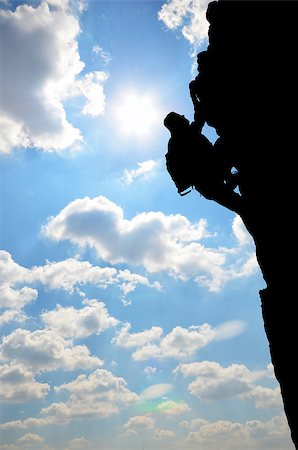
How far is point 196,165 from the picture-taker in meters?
5.78

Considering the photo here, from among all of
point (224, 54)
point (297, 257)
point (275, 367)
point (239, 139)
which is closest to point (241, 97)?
point (239, 139)

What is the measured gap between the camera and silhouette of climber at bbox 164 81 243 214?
5.55m

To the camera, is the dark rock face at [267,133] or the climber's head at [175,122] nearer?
the dark rock face at [267,133]

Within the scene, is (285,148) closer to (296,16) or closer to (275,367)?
(296,16)

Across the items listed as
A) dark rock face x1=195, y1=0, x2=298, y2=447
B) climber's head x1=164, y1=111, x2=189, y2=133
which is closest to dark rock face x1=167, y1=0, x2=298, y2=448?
dark rock face x1=195, y1=0, x2=298, y2=447

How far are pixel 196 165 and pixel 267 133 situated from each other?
1431mm

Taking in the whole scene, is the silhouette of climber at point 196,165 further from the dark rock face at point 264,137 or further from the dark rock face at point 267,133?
the dark rock face at point 267,133

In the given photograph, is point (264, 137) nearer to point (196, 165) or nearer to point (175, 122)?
point (196, 165)

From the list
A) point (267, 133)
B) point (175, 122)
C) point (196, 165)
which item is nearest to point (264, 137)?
point (267, 133)

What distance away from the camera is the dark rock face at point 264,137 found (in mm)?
4078

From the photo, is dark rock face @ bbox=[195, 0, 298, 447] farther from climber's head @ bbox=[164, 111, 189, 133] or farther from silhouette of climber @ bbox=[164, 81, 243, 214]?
climber's head @ bbox=[164, 111, 189, 133]

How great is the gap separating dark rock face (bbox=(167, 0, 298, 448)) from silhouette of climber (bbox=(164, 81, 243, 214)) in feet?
0.09

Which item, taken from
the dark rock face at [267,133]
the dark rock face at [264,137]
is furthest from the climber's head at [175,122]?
the dark rock face at [267,133]

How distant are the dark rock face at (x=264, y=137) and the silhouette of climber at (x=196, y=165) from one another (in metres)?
0.03
